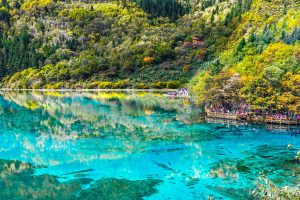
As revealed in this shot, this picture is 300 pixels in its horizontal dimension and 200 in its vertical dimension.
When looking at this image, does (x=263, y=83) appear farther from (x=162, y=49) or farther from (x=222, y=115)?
(x=162, y=49)

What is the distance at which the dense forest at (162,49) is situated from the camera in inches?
1867

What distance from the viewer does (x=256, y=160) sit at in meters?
27.2

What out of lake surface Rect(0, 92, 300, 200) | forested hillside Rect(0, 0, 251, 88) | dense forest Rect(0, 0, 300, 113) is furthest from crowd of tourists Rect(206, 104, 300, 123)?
forested hillside Rect(0, 0, 251, 88)

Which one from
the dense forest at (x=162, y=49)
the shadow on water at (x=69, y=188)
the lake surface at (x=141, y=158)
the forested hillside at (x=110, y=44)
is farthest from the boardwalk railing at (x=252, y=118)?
the forested hillside at (x=110, y=44)

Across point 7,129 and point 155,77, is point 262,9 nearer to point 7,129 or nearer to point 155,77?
point 155,77

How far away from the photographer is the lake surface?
21125mm

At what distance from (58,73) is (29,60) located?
89.3 ft

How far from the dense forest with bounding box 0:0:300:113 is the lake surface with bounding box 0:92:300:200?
6.60m

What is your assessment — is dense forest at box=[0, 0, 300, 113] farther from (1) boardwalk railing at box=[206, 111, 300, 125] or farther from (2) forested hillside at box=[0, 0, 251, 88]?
(1) boardwalk railing at box=[206, 111, 300, 125]

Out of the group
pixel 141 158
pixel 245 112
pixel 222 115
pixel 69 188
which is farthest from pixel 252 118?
pixel 69 188

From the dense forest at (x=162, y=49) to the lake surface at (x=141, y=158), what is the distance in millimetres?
6603

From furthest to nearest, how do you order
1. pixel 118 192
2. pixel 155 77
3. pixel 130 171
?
pixel 155 77 → pixel 130 171 → pixel 118 192

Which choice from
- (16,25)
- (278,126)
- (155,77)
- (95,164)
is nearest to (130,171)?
(95,164)

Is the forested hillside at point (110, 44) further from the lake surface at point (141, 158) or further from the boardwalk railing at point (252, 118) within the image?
the lake surface at point (141, 158)
